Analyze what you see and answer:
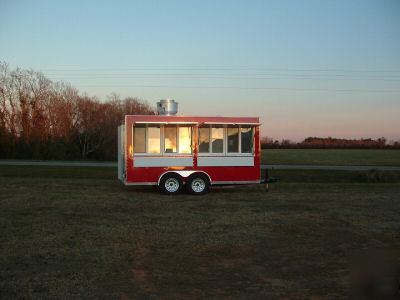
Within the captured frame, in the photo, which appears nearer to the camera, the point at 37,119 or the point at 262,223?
the point at 262,223

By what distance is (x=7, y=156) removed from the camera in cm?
4188

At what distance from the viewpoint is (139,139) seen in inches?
610

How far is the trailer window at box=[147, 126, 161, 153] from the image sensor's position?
15531mm

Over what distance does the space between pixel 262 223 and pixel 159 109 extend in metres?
6.87

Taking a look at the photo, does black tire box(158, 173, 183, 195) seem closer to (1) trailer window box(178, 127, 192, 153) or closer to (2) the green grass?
(1) trailer window box(178, 127, 192, 153)

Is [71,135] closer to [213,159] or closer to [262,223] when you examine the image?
[213,159]

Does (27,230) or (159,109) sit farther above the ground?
(159,109)

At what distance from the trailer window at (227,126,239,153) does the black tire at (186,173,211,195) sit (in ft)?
4.17

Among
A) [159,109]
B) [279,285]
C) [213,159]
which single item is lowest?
[279,285]

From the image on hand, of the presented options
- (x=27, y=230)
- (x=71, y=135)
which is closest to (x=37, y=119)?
(x=71, y=135)

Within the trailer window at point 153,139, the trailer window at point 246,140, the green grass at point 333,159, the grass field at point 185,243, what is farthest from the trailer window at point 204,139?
the green grass at point 333,159

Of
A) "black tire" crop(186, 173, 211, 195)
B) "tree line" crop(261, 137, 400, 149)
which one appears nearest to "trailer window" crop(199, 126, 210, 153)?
"black tire" crop(186, 173, 211, 195)

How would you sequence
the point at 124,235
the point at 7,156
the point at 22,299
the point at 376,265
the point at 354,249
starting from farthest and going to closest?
the point at 7,156 → the point at 124,235 → the point at 354,249 → the point at 376,265 → the point at 22,299

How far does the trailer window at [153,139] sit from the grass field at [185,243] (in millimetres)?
1494
